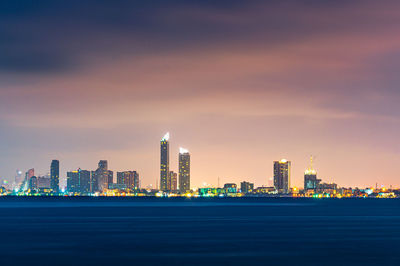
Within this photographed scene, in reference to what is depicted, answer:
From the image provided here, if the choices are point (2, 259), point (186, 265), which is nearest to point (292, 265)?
point (186, 265)

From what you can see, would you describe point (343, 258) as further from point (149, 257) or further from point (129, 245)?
point (129, 245)

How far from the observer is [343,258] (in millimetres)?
60938

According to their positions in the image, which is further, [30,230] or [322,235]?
[30,230]

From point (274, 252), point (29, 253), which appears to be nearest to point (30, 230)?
point (29, 253)

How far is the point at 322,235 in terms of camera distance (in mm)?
86562

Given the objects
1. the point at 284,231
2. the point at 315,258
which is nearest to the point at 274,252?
the point at 315,258

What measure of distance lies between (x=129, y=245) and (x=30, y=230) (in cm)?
2872

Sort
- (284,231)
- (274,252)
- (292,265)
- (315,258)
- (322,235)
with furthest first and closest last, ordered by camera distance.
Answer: (284,231) < (322,235) < (274,252) < (315,258) < (292,265)

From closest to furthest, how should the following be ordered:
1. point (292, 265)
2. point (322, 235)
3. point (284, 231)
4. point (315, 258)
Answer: point (292, 265) < point (315, 258) < point (322, 235) < point (284, 231)

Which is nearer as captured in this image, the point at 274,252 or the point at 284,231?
the point at 274,252

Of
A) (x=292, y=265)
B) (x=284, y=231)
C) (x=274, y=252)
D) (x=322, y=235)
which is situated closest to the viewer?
(x=292, y=265)

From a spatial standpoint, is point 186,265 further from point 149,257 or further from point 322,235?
point 322,235

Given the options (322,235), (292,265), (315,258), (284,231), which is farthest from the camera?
(284,231)

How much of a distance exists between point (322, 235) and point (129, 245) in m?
28.5
